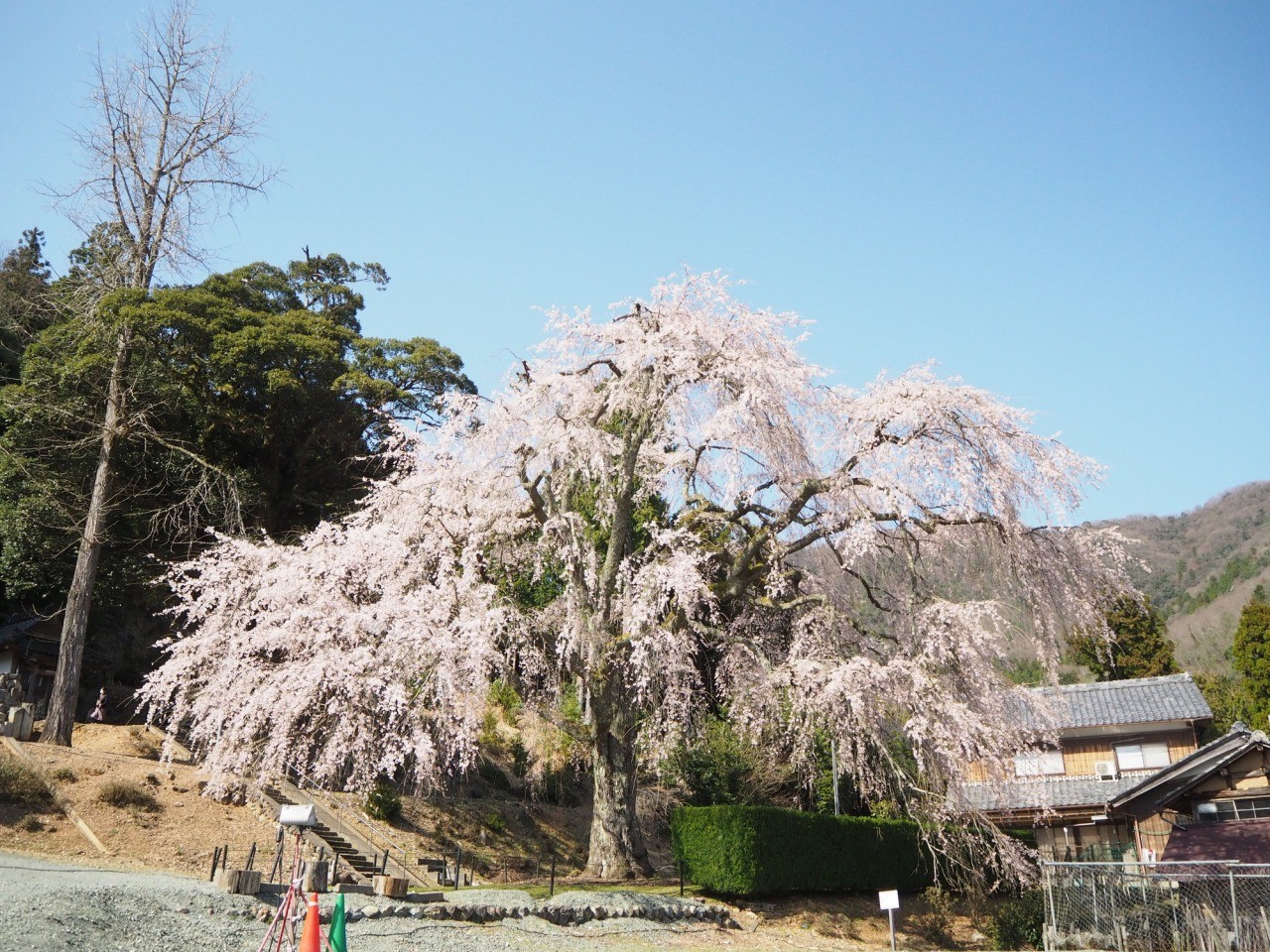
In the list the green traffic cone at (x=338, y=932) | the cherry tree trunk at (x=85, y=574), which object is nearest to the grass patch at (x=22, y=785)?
the cherry tree trunk at (x=85, y=574)

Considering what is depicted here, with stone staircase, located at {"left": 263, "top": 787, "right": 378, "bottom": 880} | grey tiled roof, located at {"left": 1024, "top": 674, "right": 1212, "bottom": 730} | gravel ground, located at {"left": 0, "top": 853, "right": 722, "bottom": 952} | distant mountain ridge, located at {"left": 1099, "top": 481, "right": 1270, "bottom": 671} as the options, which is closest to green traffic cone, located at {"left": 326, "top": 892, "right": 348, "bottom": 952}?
gravel ground, located at {"left": 0, "top": 853, "right": 722, "bottom": 952}

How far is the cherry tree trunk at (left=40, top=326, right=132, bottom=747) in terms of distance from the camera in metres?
19.2

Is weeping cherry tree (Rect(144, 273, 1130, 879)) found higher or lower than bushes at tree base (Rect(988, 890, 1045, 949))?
higher

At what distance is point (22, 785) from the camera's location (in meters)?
16.3

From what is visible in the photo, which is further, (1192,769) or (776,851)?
(1192,769)

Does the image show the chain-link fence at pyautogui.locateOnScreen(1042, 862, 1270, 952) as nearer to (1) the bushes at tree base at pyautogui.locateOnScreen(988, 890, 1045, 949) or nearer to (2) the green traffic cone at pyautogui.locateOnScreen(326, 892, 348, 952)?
(1) the bushes at tree base at pyautogui.locateOnScreen(988, 890, 1045, 949)

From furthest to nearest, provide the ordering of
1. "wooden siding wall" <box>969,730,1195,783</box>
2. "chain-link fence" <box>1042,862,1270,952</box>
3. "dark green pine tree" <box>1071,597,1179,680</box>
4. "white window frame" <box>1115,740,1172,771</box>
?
"dark green pine tree" <box>1071,597,1179,680</box>
"white window frame" <box>1115,740,1172,771</box>
"wooden siding wall" <box>969,730,1195,783</box>
"chain-link fence" <box>1042,862,1270,952</box>

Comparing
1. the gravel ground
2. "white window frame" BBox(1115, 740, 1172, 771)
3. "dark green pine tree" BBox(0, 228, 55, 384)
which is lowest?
the gravel ground

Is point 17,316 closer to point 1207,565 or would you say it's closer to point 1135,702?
point 1135,702

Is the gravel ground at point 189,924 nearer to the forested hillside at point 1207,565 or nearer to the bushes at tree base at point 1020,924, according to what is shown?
the bushes at tree base at point 1020,924

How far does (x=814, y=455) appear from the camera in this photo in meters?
15.8

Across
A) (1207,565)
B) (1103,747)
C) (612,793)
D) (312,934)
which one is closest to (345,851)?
(612,793)

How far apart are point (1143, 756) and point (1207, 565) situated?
5086 centimetres

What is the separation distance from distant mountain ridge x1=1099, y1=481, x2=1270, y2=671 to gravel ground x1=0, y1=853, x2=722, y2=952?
42.6 m
